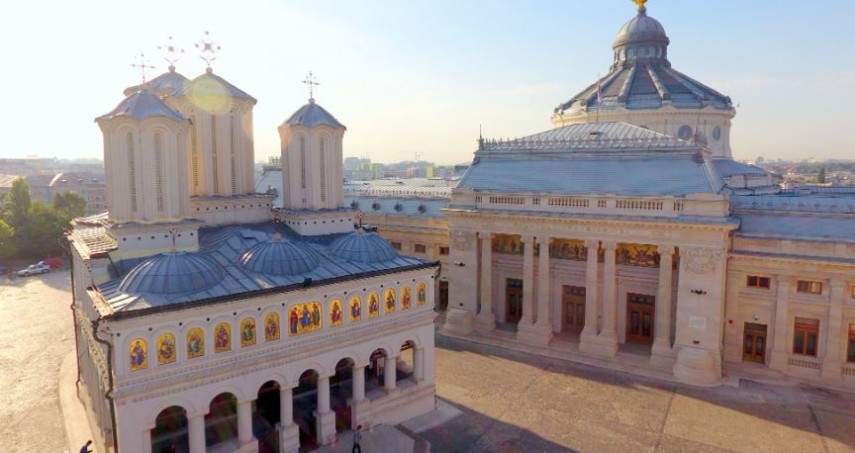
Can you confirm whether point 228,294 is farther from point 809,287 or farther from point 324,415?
point 809,287

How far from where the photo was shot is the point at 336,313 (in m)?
26.1

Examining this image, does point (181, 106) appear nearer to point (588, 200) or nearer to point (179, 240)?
point (179, 240)

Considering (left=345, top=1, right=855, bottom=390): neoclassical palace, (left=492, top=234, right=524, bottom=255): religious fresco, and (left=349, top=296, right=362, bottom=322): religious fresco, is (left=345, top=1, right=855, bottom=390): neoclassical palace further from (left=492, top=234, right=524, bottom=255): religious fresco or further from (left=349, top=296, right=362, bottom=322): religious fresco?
(left=349, top=296, right=362, bottom=322): religious fresco

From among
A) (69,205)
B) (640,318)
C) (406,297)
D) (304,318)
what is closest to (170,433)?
(304,318)

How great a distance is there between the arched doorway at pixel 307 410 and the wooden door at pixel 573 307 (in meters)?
20.7

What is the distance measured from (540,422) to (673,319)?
15.0 metres

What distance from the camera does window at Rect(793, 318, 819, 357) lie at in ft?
112

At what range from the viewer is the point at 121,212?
87.2 ft

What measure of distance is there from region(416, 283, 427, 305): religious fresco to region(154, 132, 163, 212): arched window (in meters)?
13.5

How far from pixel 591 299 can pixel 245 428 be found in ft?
81.4

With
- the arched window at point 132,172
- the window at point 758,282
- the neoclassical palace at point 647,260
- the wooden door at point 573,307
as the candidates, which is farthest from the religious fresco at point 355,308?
the window at point 758,282

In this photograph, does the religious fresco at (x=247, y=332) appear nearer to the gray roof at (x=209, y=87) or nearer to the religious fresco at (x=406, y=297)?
the religious fresco at (x=406, y=297)

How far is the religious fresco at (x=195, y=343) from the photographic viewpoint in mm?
21844

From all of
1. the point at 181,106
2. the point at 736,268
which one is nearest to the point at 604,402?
the point at 736,268
